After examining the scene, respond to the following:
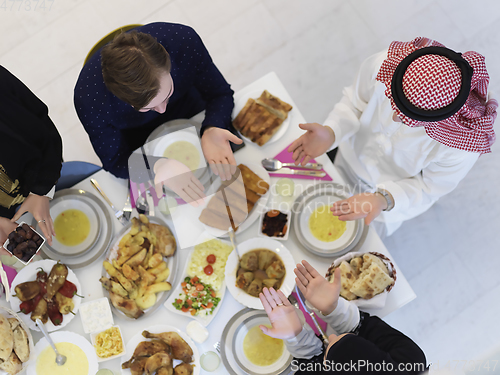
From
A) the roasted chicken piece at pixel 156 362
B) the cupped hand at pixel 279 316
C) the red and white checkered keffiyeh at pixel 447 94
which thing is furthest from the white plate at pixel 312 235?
the roasted chicken piece at pixel 156 362

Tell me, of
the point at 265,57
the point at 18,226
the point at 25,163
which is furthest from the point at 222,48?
the point at 18,226

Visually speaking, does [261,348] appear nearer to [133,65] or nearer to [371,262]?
[371,262]

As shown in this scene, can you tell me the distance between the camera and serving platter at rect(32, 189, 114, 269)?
1.67m

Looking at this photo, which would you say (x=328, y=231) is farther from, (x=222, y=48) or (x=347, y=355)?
(x=222, y=48)

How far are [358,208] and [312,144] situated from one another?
0.35m

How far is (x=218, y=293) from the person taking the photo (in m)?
1.63

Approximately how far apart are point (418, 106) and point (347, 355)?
0.85m

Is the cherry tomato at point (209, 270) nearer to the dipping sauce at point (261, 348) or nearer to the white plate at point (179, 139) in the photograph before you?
the dipping sauce at point (261, 348)

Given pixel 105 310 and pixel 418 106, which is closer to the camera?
pixel 418 106

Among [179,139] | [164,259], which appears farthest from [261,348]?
[179,139]

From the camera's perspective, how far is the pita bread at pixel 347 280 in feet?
4.90

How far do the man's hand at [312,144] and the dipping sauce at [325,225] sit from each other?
9.3 inches

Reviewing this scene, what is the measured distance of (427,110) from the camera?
47.3 inches

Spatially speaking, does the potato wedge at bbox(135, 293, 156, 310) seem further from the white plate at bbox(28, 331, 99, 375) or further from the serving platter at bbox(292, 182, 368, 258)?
the serving platter at bbox(292, 182, 368, 258)
